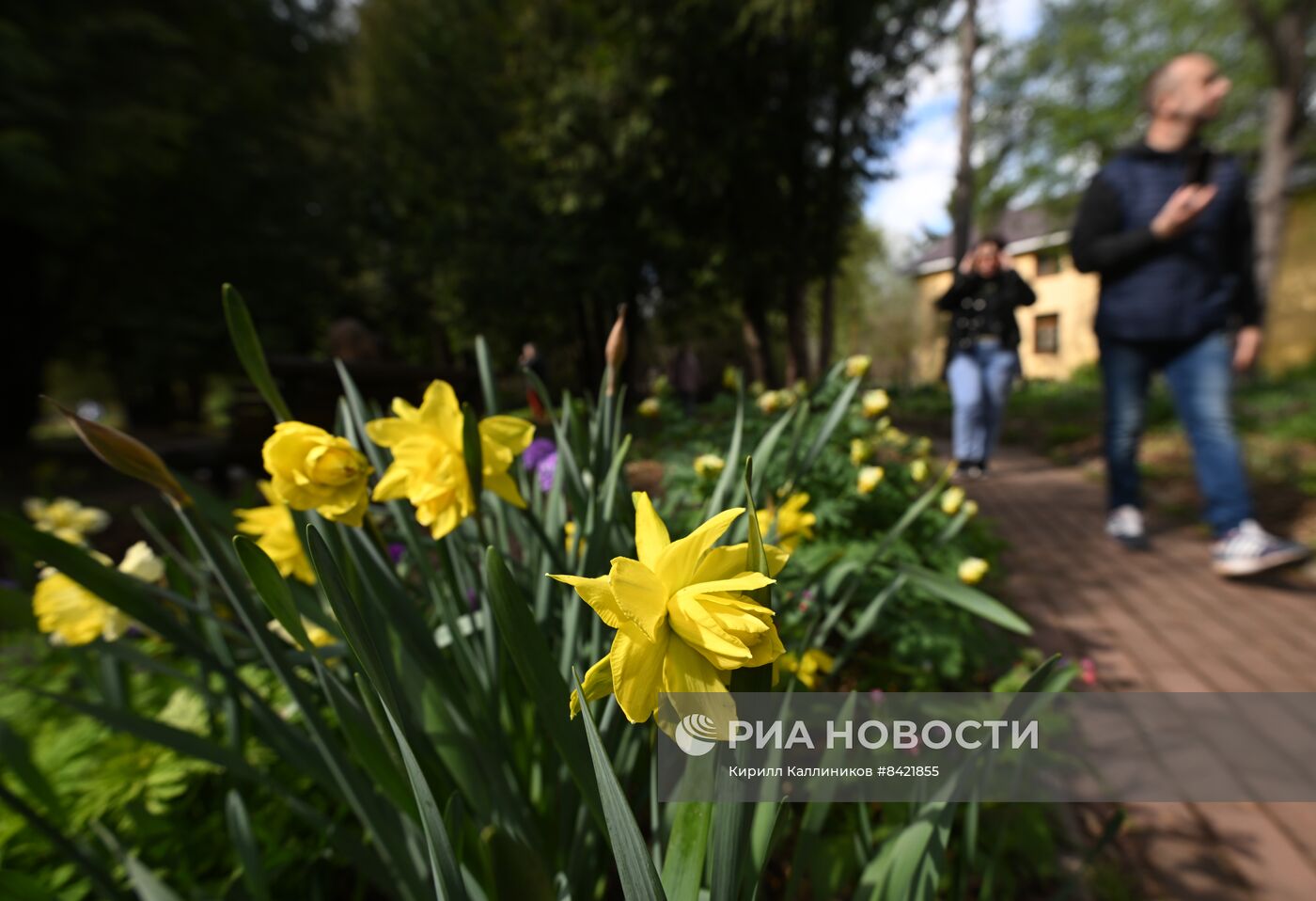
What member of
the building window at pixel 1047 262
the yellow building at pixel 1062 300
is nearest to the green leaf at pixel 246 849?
the yellow building at pixel 1062 300

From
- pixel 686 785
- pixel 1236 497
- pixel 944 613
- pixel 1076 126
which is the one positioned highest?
pixel 1076 126

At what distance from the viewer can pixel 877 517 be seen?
1670 mm

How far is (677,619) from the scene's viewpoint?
38cm

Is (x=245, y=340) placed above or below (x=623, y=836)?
above

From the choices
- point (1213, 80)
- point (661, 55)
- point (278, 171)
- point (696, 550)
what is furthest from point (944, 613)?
point (278, 171)

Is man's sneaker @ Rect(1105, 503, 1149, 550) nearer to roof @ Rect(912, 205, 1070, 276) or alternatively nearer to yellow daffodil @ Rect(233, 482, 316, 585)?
yellow daffodil @ Rect(233, 482, 316, 585)

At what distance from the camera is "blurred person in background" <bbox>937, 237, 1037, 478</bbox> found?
3.63 meters

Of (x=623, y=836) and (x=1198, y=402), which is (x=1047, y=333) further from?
(x=623, y=836)

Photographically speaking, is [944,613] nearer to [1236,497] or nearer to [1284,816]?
[1284,816]

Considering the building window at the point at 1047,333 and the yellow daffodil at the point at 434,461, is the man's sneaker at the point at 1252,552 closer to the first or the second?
the yellow daffodil at the point at 434,461

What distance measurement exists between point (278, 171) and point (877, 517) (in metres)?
11.9

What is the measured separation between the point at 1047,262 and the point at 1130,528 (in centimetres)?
2023

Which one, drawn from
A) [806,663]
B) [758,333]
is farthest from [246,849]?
[758,333]

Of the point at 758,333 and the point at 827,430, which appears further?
the point at 758,333
